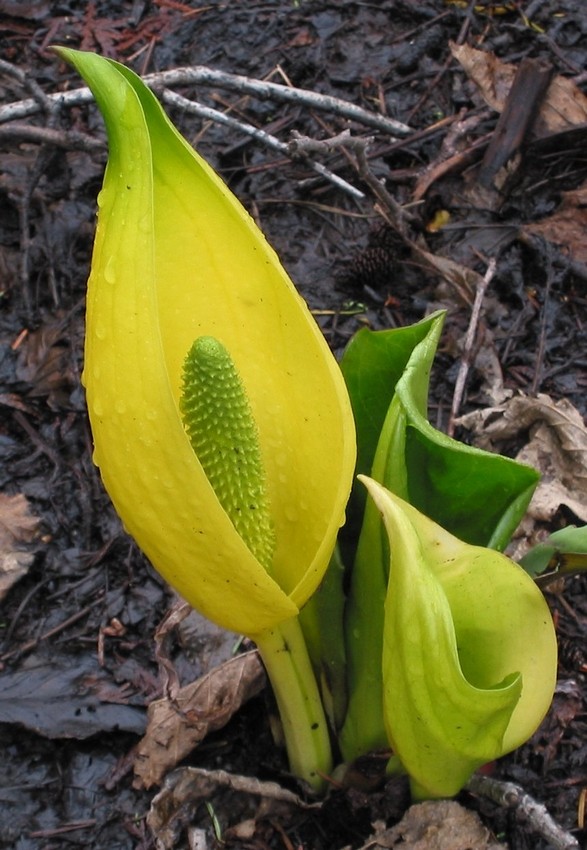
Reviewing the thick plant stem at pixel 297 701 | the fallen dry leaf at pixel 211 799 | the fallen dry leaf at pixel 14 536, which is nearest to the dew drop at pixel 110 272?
the thick plant stem at pixel 297 701

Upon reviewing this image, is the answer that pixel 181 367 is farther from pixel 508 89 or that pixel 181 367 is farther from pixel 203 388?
pixel 508 89

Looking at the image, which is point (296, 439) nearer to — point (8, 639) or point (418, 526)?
point (418, 526)

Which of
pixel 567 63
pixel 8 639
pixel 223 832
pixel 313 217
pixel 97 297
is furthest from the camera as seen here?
pixel 567 63

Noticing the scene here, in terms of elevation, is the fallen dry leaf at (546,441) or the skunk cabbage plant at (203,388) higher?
the skunk cabbage plant at (203,388)

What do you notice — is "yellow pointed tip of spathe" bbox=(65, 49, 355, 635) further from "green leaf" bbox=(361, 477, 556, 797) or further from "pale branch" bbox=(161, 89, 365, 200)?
"pale branch" bbox=(161, 89, 365, 200)

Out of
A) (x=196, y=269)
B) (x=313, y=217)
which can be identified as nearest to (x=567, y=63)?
(x=313, y=217)

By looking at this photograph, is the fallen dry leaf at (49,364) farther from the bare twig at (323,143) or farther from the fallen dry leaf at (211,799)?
the fallen dry leaf at (211,799)
